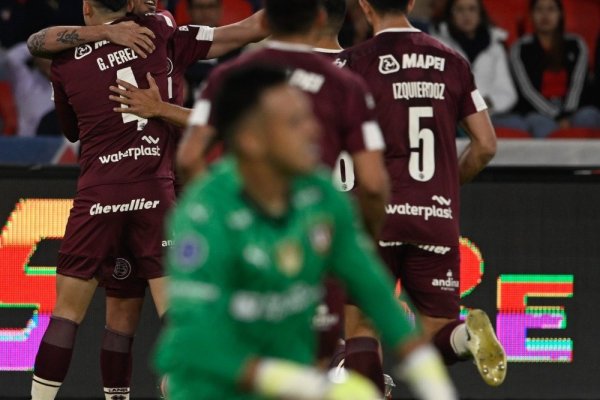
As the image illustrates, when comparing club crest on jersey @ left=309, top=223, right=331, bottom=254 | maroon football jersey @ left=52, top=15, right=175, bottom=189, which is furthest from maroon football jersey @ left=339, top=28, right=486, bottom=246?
club crest on jersey @ left=309, top=223, right=331, bottom=254

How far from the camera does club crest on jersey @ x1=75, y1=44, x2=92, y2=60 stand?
6.80m

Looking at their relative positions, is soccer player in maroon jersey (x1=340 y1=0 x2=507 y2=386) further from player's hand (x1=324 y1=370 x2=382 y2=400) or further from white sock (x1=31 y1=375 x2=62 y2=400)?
player's hand (x1=324 y1=370 x2=382 y2=400)

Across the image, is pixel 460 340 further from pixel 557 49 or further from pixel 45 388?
pixel 557 49

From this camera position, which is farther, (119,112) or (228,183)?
(119,112)

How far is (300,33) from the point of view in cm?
511

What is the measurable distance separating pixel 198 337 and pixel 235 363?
0.12m

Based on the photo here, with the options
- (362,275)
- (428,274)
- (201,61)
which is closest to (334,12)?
(428,274)

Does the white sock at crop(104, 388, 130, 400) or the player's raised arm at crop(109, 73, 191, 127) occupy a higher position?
the player's raised arm at crop(109, 73, 191, 127)

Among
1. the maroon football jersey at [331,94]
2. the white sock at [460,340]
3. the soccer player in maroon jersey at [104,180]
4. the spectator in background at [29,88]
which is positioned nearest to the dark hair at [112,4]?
the soccer player in maroon jersey at [104,180]

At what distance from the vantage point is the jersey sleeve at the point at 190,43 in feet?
23.1

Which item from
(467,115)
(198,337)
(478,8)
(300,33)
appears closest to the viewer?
(198,337)

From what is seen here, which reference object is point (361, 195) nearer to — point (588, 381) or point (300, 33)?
point (300, 33)

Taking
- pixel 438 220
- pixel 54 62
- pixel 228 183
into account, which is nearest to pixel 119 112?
pixel 54 62

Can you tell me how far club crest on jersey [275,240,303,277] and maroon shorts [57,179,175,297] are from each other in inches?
128
